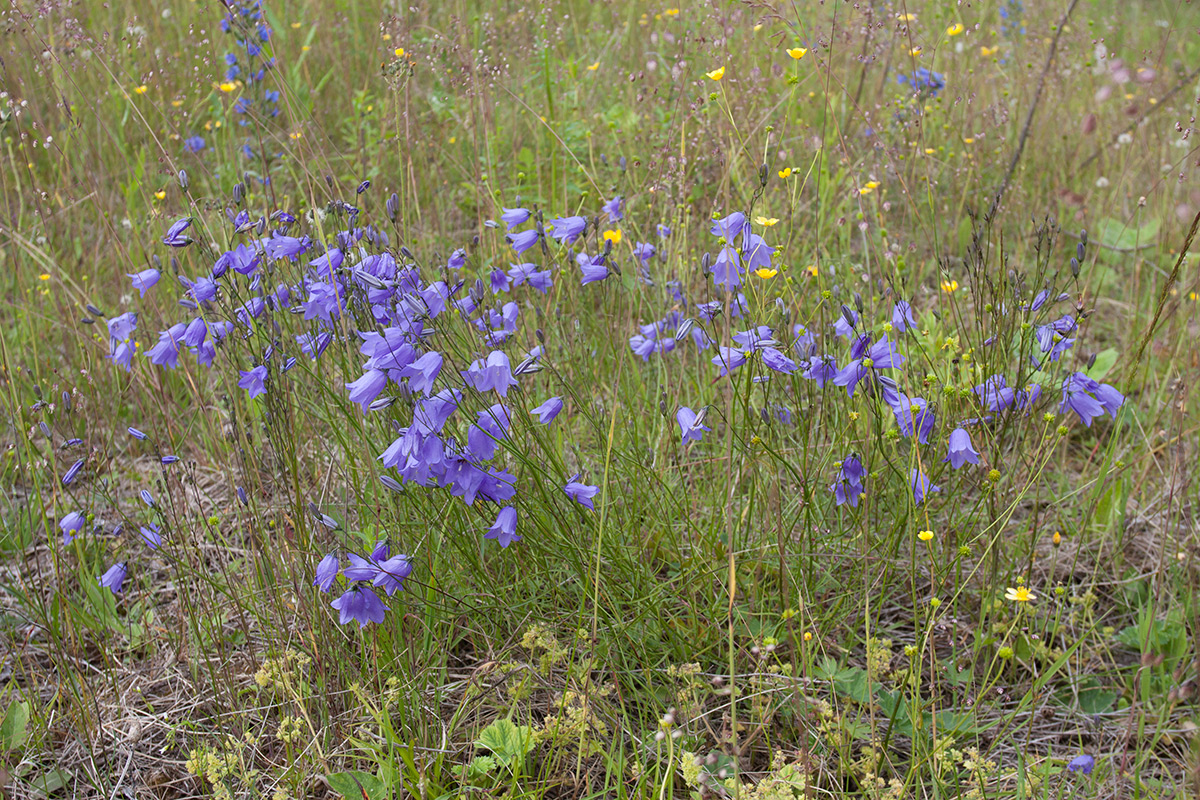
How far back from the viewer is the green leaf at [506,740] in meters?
1.64

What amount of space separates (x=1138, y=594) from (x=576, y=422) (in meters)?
1.52

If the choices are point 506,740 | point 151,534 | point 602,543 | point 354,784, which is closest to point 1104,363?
point 602,543

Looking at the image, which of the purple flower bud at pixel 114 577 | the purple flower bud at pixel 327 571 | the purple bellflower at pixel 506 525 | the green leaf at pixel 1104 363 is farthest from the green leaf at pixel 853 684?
the purple flower bud at pixel 114 577

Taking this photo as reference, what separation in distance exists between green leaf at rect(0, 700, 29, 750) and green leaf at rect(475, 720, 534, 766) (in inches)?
39.1

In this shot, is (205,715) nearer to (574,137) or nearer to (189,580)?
(189,580)

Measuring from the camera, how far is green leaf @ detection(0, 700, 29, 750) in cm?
183

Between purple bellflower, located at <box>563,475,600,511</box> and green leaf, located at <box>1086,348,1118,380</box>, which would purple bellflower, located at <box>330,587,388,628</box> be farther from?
A: green leaf, located at <box>1086,348,1118,380</box>

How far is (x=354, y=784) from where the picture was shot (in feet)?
5.36

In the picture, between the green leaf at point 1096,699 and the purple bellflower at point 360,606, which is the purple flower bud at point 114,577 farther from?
the green leaf at point 1096,699

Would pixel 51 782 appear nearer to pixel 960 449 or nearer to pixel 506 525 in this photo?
pixel 506 525

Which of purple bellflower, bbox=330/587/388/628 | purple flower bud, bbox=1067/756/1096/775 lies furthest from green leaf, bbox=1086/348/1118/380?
purple bellflower, bbox=330/587/388/628

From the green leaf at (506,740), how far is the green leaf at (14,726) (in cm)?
99

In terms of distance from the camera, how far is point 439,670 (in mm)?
1905

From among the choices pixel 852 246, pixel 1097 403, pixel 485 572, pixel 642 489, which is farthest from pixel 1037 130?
pixel 485 572
